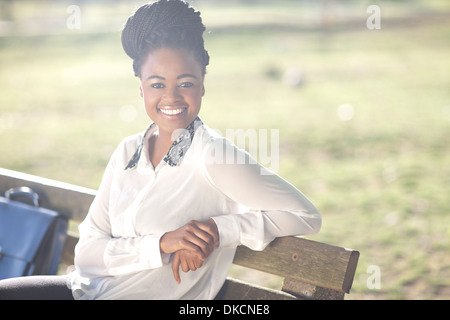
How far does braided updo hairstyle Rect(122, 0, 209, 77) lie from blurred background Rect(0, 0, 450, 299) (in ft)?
0.40

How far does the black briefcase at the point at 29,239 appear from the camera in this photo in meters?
2.83

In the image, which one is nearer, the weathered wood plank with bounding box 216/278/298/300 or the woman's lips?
the woman's lips

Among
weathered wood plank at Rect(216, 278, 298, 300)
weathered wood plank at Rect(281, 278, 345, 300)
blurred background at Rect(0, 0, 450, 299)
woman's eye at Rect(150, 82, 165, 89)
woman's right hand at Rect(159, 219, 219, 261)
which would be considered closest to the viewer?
woman's right hand at Rect(159, 219, 219, 261)

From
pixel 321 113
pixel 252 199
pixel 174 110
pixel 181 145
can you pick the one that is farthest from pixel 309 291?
pixel 321 113

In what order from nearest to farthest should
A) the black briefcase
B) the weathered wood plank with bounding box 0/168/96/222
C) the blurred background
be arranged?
the black briefcase
the weathered wood plank with bounding box 0/168/96/222
the blurred background

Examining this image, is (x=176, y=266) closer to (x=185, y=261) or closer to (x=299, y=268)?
(x=185, y=261)

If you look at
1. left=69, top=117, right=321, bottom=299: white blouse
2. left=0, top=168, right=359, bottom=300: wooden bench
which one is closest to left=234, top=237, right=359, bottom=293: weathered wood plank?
left=0, top=168, right=359, bottom=300: wooden bench

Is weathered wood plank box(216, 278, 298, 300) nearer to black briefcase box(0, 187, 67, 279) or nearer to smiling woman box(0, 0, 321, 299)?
smiling woman box(0, 0, 321, 299)

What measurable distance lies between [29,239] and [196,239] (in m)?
1.20

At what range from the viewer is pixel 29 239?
288 cm

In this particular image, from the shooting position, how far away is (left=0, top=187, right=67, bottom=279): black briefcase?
111 inches

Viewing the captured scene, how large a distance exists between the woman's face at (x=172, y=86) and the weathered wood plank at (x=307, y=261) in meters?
0.61

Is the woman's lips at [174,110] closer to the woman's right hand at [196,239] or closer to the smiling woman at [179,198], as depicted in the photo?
the smiling woman at [179,198]

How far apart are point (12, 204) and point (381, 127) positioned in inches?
274
